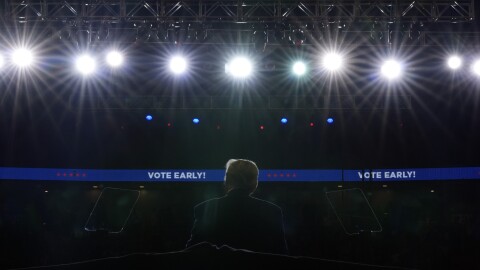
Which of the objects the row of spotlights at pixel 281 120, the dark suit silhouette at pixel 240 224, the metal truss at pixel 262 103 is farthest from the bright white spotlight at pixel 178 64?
the dark suit silhouette at pixel 240 224

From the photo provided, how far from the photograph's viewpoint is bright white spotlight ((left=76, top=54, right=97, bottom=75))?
8.28m

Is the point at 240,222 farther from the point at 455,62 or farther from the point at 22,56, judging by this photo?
the point at 455,62

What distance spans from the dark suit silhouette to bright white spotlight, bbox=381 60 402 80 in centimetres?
661

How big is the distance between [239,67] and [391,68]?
110 inches

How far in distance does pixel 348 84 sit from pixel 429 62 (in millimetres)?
1931

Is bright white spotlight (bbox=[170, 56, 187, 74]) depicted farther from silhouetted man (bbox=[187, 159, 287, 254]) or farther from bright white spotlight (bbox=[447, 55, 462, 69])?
silhouetted man (bbox=[187, 159, 287, 254])

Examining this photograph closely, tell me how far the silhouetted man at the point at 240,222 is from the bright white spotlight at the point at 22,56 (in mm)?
6649

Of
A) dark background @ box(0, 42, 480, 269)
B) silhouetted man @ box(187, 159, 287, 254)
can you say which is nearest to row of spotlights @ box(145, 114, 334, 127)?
dark background @ box(0, 42, 480, 269)

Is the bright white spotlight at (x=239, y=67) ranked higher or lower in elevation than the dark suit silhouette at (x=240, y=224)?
higher

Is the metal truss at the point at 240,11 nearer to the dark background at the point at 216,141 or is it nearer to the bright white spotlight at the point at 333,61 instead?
the bright white spotlight at the point at 333,61

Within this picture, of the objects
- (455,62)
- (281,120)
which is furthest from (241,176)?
(281,120)

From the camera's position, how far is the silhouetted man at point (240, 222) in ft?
8.27

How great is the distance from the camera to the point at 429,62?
10.4 meters

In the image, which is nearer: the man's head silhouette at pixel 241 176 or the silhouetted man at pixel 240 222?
the silhouetted man at pixel 240 222
